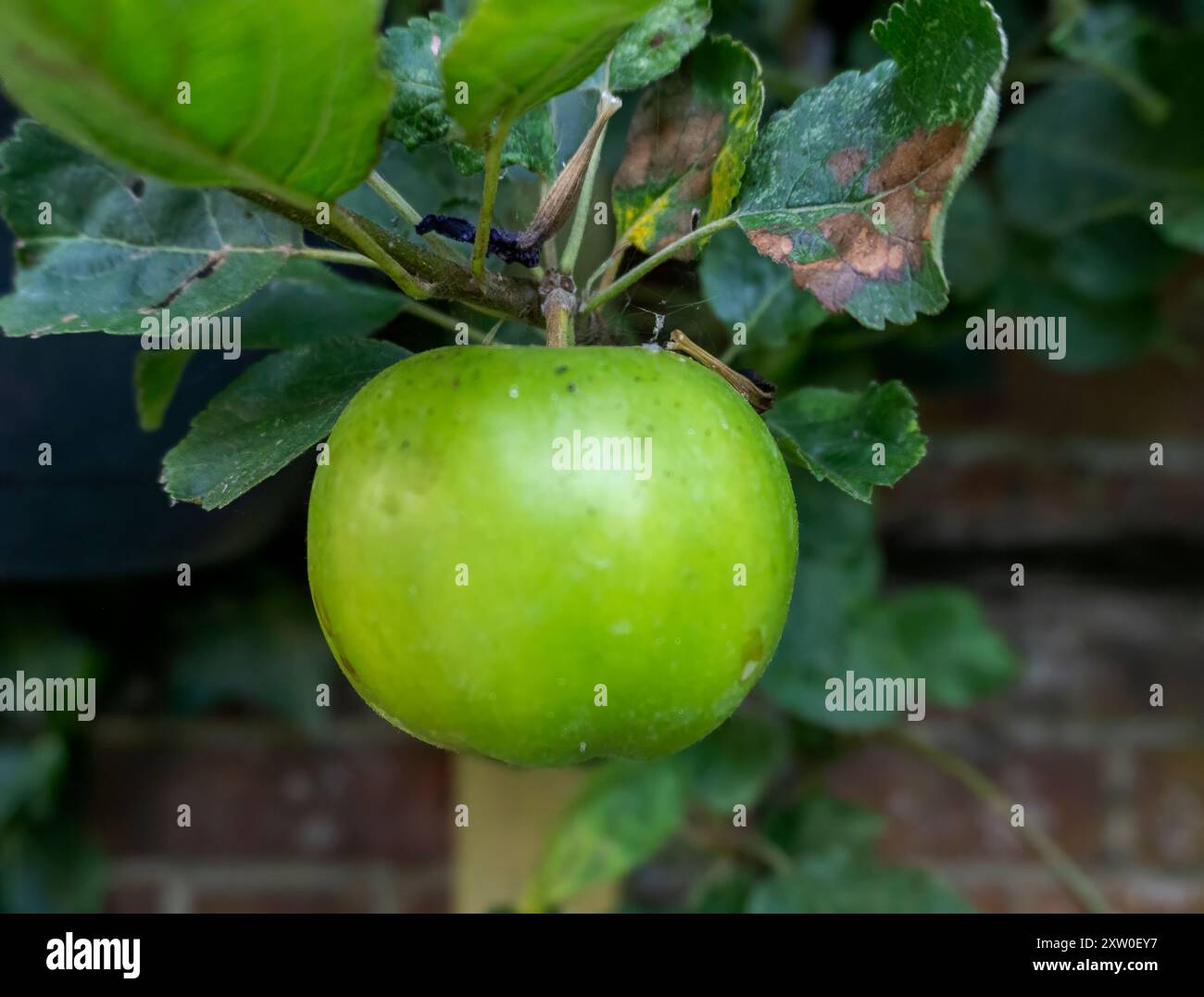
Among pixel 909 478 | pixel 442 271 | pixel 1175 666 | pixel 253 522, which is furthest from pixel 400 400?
pixel 1175 666

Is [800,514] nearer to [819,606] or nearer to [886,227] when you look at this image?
[819,606]

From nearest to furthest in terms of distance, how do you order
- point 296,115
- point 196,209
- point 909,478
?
point 296,115
point 196,209
point 909,478

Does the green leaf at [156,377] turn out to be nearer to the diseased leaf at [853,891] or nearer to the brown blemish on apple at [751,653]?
the brown blemish on apple at [751,653]

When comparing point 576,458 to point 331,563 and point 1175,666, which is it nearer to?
point 331,563

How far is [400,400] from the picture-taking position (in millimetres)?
266

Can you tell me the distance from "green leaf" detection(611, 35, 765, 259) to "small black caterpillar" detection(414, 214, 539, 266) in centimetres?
5

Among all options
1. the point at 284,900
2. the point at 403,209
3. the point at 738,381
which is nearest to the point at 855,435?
the point at 738,381

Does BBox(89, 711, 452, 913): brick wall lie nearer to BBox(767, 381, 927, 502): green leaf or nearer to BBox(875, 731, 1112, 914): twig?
BBox(875, 731, 1112, 914): twig

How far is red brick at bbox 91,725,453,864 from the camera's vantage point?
735 mm

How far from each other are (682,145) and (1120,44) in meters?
0.35

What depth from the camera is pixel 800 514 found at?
1.73ft

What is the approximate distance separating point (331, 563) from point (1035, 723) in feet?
2.02
